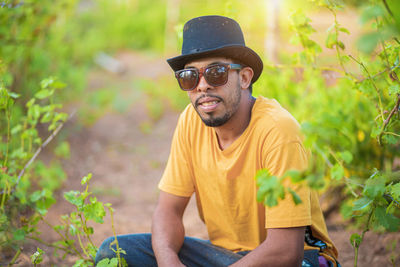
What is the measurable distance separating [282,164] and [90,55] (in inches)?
351

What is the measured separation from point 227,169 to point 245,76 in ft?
1.93

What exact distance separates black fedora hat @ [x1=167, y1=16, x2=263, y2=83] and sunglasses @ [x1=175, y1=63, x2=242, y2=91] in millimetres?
74

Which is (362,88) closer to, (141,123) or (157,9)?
(141,123)

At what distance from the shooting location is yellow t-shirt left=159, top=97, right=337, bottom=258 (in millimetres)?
2021

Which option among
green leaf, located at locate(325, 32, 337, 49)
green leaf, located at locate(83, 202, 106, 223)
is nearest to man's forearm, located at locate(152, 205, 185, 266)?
green leaf, located at locate(83, 202, 106, 223)

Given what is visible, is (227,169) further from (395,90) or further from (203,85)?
(395,90)

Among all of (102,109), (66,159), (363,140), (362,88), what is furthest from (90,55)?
(362,88)

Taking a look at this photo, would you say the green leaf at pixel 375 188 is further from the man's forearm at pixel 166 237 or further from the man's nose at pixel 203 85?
the man's forearm at pixel 166 237

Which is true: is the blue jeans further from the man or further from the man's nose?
the man's nose

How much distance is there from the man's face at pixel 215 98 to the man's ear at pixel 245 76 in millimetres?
90

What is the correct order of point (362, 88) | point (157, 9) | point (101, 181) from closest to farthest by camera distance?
point (362, 88), point (101, 181), point (157, 9)

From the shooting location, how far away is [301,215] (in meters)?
1.95

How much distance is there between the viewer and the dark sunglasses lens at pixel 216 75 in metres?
2.22

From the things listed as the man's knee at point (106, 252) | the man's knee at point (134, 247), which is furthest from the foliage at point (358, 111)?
the man's knee at point (106, 252)
